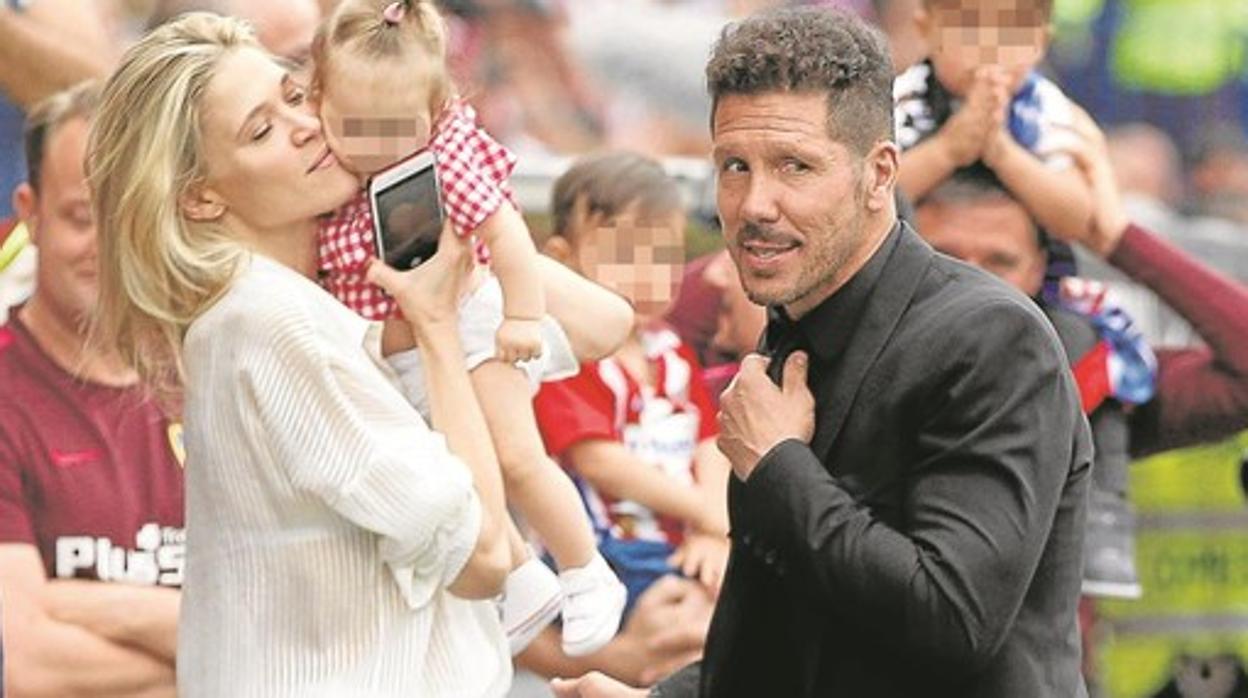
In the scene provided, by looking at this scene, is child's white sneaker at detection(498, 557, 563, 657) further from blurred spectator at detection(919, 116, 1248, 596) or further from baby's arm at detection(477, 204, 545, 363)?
blurred spectator at detection(919, 116, 1248, 596)

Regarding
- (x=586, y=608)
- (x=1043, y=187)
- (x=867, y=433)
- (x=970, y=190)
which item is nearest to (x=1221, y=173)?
(x=1043, y=187)

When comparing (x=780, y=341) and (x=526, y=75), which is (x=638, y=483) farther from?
(x=780, y=341)

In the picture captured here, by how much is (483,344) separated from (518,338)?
0.44 ft

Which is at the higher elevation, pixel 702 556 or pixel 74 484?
pixel 74 484

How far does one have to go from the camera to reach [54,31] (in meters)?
4.88

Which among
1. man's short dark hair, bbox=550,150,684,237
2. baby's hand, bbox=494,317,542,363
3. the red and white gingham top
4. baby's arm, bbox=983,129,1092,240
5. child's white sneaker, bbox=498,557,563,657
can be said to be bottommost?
baby's arm, bbox=983,129,1092,240

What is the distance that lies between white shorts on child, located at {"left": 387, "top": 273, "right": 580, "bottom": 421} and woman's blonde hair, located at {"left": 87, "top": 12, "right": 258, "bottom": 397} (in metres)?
0.31

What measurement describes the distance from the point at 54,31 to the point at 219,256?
170 cm

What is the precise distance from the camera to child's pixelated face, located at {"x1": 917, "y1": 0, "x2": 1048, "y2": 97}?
17.4 feet

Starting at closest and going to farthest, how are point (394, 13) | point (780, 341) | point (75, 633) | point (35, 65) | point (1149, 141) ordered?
1. point (780, 341)
2. point (394, 13)
3. point (75, 633)
4. point (35, 65)
5. point (1149, 141)

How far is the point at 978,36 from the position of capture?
5301mm

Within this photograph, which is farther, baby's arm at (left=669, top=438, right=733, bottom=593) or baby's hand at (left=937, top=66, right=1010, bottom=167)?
baby's hand at (left=937, top=66, right=1010, bottom=167)

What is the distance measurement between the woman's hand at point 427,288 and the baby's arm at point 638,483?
1.56 metres

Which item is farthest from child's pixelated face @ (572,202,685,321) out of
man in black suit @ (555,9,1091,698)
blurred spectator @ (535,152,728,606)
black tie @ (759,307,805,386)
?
man in black suit @ (555,9,1091,698)
